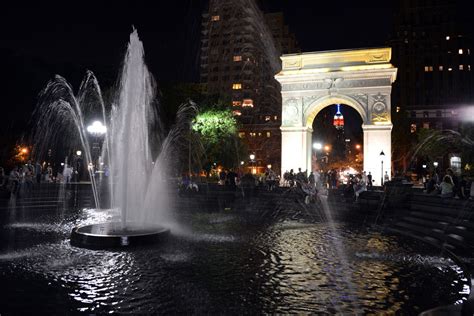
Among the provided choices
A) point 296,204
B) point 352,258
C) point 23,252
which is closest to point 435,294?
point 352,258

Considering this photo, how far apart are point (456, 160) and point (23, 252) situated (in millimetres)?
54820

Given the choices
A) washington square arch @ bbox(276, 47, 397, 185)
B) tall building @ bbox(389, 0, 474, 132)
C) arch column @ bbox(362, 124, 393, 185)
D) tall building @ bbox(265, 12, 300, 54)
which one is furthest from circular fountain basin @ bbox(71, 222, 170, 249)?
tall building @ bbox(265, 12, 300, 54)

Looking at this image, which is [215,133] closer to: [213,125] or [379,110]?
[213,125]

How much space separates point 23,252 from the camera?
8.72 meters

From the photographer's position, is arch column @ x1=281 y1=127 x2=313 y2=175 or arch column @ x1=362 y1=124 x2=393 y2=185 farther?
arch column @ x1=281 y1=127 x2=313 y2=175

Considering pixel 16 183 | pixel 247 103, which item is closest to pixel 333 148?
pixel 247 103

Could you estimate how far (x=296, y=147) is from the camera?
31.3 metres

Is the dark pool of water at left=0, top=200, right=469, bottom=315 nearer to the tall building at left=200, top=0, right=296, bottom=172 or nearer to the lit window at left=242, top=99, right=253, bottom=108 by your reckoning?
the tall building at left=200, top=0, right=296, bottom=172

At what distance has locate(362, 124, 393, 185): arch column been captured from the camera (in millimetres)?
29266

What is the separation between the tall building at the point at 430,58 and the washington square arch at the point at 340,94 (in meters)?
49.5

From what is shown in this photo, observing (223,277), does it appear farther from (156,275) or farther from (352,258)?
(352,258)

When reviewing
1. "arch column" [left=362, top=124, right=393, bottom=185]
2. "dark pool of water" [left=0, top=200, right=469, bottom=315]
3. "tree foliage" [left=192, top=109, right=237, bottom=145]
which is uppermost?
"tree foliage" [left=192, top=109, right=237, bottom=145]

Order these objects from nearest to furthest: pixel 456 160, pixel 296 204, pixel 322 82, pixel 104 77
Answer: pixel 296 204 → pixel 322 82 → pixel 104 77 → pixel 456 160

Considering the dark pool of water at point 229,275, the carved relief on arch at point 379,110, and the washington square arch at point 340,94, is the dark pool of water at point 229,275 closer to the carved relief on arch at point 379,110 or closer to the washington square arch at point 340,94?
the washington square arch at point 340,94
